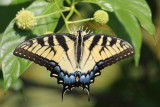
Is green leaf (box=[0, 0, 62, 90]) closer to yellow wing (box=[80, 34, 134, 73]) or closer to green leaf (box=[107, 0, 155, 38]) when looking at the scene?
yellow wing (box=[80, 34, 134, 73])

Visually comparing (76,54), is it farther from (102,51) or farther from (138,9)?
(138,9)

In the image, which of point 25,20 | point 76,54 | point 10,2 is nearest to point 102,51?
point 76,54

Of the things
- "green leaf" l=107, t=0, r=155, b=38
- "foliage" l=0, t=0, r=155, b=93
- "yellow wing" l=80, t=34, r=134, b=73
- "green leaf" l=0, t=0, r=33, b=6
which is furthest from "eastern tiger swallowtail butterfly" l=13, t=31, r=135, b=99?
"green leaf" l=0, t=0, r=33, b=6

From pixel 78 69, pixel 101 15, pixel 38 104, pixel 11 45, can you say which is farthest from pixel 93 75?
pixel 38 104

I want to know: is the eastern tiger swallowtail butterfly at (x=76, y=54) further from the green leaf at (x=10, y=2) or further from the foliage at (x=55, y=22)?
the green leaf at (x=10, y=2)

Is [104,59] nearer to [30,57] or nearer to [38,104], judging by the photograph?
[30,57]

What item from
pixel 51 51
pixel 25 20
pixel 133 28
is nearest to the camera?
pixel 25 20
